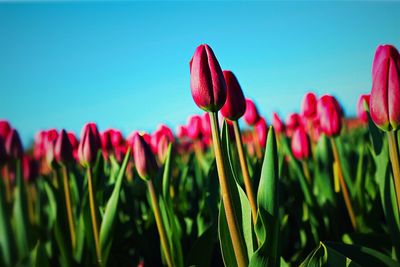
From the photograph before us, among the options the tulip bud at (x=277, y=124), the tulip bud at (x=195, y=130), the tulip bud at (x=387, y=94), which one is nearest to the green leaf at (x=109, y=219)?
the tulip bud at (x=387, y=94)

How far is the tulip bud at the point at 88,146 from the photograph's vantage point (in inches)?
50.3

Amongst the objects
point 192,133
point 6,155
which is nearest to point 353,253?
point 6,155

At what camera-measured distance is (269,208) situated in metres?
0.78

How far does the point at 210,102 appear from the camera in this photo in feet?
2.52

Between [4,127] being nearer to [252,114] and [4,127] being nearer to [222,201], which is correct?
[252,114]

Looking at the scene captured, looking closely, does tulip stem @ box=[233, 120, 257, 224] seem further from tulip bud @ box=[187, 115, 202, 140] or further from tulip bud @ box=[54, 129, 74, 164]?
tulip bud @ box=[187, 115, 202, 140]

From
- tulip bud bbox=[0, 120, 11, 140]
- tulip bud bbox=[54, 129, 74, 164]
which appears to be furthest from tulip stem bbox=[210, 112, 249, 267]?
tulip bud bbox=[0, 120, 11, 140]

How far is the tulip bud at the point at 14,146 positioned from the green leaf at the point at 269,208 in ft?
3.13

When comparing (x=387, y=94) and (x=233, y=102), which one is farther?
(x=233, y=102)

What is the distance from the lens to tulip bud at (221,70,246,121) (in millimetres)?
959

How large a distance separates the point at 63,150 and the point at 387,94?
106 centimetres

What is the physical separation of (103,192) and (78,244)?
1.07ft

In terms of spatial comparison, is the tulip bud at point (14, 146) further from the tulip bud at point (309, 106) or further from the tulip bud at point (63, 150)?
the tulip bud at point (309, 106)

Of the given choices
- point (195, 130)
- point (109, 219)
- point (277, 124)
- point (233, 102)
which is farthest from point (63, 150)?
point (277, 124)
